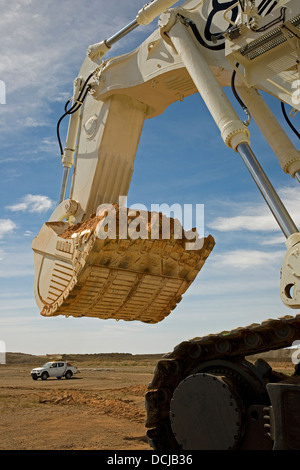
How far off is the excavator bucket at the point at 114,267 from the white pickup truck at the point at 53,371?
18.3 meters

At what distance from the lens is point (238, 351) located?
4387mm

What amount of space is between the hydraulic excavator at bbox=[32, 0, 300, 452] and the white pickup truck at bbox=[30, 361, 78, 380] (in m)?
18.3

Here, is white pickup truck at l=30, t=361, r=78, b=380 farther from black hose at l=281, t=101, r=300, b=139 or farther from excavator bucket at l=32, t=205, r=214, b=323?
black hose at l=281, t=101, r=300, b=139

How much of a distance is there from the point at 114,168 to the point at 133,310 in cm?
265

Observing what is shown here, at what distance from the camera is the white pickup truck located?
1027 inches

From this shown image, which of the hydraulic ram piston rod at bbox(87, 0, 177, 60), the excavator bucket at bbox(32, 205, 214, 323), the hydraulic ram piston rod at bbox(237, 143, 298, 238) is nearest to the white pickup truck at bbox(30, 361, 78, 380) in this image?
the excavator bucket at bbox(32, 205, 214, 323)

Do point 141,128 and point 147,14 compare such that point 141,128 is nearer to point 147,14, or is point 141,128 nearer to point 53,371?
point 147,14

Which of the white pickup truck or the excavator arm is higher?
the white pickup truck

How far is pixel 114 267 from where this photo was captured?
792cm

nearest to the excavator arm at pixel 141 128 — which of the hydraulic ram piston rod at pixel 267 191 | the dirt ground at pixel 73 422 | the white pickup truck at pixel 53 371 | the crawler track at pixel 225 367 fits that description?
the hydraulic ram piston rod at pixel 267 191

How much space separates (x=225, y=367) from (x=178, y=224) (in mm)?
3852

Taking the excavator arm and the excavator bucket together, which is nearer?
the excavator arm

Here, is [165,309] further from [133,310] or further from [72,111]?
[72,111]
